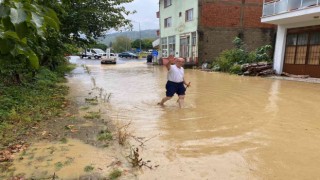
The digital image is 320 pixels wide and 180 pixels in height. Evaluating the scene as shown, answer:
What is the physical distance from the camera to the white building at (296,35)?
50.9 ft

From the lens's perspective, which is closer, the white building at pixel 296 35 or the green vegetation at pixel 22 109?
the green vegetation at pixel 22 109

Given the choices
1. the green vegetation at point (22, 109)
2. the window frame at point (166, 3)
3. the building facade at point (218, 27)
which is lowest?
the green vegetation at point (22, 109)

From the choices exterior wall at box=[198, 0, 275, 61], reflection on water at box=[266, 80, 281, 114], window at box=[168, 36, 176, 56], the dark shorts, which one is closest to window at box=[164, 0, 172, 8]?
window at box=[168, 36, 176, 56]

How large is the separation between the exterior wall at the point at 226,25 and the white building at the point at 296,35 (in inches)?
346

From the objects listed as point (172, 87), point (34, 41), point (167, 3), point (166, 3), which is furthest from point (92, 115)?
point (166, 3)

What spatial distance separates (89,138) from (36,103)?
143 inches

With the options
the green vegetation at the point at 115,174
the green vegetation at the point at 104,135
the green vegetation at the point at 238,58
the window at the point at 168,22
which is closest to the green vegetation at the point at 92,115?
the green vegetation at the point at 104,135

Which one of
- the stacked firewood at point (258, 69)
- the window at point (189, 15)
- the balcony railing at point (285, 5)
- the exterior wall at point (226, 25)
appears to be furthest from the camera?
the window at point (189, 15)

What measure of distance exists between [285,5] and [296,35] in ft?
7.10

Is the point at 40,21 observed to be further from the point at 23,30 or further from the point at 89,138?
the point at 89,138

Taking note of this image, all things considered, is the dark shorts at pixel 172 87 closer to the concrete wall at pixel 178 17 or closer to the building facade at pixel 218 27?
the building facade at pixel 218 27

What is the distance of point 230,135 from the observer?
5.84 m

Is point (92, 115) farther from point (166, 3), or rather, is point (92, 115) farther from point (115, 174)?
point (166, 3)

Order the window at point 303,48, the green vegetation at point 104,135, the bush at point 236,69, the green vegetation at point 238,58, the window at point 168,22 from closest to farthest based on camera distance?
the green vegetation at point 104,135 → the window at point 303,48 → the bush at point 236,69 → the green vegetation at point 238,58 → the window at point 168,22
